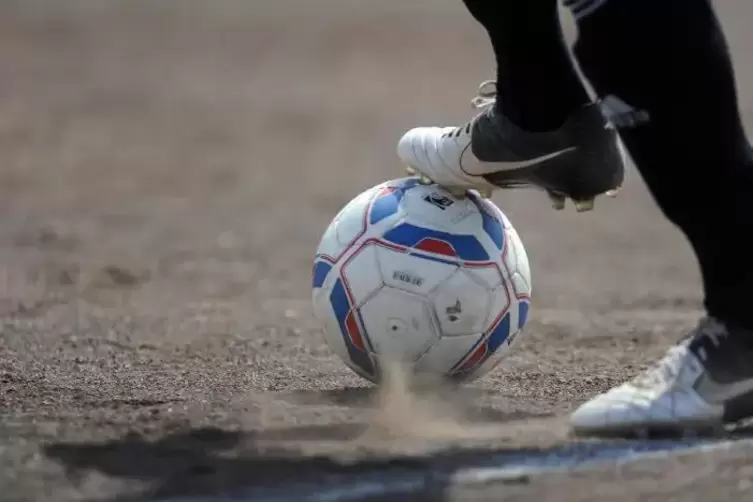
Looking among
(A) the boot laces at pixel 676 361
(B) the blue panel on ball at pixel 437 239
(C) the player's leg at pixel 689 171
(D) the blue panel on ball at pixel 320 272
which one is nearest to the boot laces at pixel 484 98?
(B) the blue panel on ball at pixel 437 239

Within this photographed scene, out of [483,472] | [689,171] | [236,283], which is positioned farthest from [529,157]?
[236,283]

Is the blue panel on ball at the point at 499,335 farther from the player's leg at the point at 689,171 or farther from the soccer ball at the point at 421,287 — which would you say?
the player's leg at the point at 689,171

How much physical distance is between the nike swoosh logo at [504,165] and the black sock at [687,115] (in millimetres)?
337

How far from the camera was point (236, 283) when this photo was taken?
205 inches

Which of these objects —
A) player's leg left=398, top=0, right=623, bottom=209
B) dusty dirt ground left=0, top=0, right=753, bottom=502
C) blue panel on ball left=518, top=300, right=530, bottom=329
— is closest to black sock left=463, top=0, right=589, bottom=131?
player's leg left=398, top=0, right=623, bottom=209

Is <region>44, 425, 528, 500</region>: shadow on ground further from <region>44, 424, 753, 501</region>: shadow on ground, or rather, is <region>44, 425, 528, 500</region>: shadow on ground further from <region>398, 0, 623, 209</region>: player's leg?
<region>398, 0, 623, 209</region>: player's leg

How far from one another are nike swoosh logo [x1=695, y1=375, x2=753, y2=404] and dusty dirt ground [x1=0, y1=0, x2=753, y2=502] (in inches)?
8.6

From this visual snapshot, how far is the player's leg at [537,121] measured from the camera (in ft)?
9.75

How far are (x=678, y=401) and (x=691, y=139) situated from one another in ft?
1.79

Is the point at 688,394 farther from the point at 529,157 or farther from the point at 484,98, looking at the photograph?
the point at 484,98

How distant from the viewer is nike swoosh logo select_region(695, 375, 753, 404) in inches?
106

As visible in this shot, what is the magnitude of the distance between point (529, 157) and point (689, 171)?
1.67 ft

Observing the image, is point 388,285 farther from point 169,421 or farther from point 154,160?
point 154,160

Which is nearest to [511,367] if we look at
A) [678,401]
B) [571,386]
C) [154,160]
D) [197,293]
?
[571,386]
